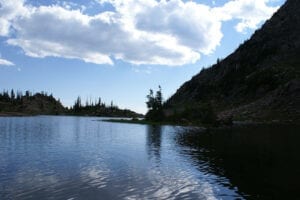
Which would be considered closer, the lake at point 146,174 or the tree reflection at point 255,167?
the lake at point 146,174

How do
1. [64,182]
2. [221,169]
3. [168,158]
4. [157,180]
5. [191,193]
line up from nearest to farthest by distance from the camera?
[191,193] → [64,182] → [157,180] → [221,169] → [168,158]

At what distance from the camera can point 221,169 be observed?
165 feet

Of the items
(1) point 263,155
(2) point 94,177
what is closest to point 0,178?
(2) point 94,177

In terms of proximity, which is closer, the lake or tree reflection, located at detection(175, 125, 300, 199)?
the lake

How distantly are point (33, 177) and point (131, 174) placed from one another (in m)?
11.5

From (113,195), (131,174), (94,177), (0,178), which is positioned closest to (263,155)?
(131,174)

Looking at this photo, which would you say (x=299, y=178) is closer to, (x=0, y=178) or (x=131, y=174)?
(x=131, y=174)

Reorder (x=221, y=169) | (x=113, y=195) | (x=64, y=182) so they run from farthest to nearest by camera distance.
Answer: (x=221, y=169)
(x=64, y=182)
(x=113, y=195)

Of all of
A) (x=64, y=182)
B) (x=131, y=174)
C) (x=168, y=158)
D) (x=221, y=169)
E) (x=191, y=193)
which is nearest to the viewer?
(x=191, y=193)

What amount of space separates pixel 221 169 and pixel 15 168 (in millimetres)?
26808

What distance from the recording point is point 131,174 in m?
45.7

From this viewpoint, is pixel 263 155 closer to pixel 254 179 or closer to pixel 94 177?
pixel 254 179

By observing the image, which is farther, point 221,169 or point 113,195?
point 221,169

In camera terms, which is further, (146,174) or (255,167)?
(255,167)
